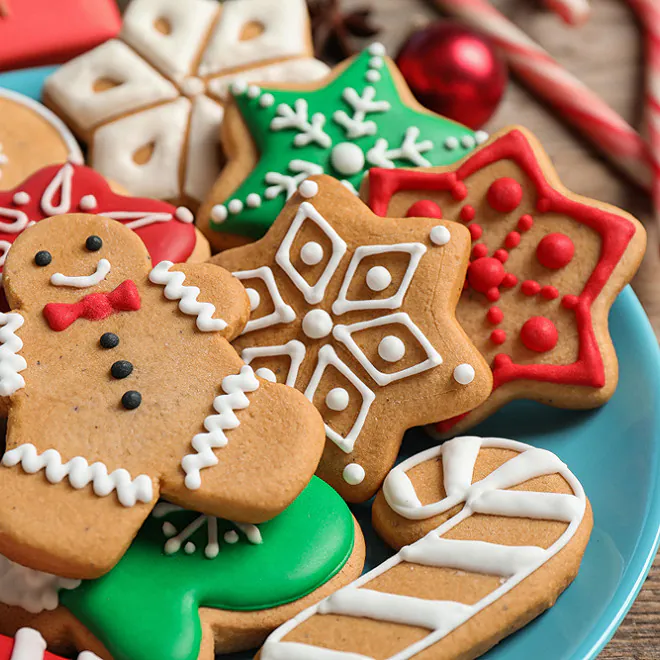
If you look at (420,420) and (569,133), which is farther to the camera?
(569,133)

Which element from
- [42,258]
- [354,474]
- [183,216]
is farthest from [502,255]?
[42,258]

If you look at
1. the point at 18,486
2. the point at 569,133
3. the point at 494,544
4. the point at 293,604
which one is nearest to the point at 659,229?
the point at 569,133

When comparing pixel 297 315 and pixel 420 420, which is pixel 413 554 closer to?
pixel 420 420

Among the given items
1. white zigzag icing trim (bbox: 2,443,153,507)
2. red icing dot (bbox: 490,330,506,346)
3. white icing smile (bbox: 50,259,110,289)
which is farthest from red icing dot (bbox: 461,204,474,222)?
white zigzag icing trim (bbox: 2,443,153,507)

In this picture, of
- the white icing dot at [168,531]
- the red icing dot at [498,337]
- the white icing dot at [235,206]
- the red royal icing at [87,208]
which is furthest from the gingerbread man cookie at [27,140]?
the red icing dot at [498,337]

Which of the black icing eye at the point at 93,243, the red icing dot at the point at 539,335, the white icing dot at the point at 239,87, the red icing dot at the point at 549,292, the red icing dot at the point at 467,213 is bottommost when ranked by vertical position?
the red icing dot at the point at 539,335

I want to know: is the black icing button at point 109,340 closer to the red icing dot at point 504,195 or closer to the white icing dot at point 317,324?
the white icing dot at point 317,324

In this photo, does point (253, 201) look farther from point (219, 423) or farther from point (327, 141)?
point (219, 423)
